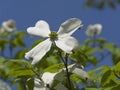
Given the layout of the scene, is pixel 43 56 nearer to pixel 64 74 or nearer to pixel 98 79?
pixel 64 74

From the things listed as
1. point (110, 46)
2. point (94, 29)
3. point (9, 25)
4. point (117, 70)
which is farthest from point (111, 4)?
point (117, 70)

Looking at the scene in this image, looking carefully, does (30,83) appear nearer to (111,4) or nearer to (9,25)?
(9,25)

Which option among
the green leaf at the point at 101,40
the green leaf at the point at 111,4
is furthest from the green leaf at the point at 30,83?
the green leaf at the point at 111,4

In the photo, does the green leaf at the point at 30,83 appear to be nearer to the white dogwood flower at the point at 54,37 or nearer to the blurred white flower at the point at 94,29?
the white dogwood flower at the point at 54,37

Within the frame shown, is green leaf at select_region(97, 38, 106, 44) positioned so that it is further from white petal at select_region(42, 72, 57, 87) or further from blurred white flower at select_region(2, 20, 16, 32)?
white petal at select_region(42, 72, 57, 87)

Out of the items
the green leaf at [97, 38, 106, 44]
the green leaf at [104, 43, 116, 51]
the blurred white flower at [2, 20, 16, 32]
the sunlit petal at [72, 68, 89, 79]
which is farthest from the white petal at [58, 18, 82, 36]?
the blurred white flower at [2, 20, 16, 32]

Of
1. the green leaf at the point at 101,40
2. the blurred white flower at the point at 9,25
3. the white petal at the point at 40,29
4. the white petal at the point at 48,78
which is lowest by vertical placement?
the white petal at the point at 48,78
